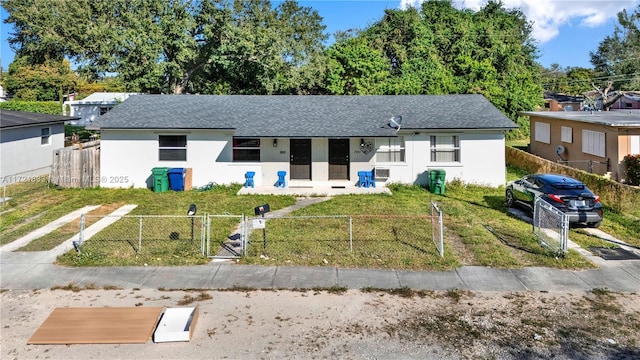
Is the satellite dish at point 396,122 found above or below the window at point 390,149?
above

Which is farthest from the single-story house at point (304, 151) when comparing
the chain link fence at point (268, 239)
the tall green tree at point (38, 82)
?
the tall green tree at point (38, 82)

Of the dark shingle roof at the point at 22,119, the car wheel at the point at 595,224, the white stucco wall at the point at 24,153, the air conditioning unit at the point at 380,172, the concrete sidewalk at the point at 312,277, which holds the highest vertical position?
the dark shingle roof at the point at 22,119

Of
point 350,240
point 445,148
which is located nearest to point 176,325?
point 350,240

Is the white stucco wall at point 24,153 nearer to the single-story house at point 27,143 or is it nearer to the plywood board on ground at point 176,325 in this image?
the single-story house at point 27,143

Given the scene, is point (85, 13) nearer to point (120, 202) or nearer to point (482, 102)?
point (120, 202)

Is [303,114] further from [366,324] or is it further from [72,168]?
[366,324]
